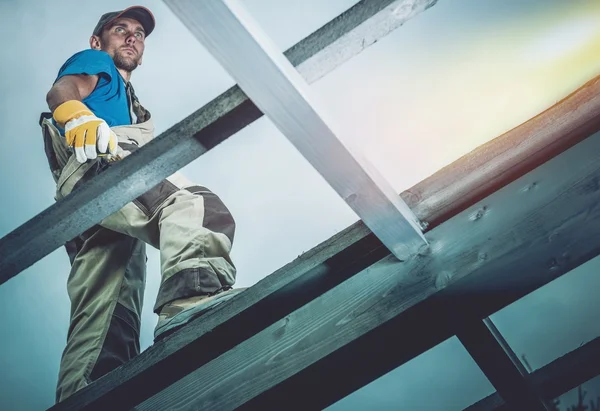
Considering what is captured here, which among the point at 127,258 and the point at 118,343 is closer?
the point at 118,343

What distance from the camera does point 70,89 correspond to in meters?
2.15

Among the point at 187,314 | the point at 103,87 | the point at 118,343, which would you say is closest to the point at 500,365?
the point at 187,314

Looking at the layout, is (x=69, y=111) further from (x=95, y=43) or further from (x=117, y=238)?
(x=95, y=43)

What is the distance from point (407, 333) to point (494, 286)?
202 mm

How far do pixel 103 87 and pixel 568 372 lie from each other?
2022mm

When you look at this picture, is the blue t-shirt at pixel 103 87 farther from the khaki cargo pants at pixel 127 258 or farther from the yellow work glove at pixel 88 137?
the yellow work glove at pixel 88 137

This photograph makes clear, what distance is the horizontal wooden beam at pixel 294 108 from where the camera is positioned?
96 cm

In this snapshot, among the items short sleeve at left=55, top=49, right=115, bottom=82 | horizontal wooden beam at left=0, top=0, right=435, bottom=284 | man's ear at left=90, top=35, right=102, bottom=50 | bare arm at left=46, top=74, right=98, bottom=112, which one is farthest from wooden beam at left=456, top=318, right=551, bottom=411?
man's ear at left=90, top=35, right=102, bottom=50

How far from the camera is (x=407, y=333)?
1.34 metres

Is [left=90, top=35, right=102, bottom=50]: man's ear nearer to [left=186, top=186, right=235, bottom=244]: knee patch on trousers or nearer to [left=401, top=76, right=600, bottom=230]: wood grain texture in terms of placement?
[left=186, top=186, right=235, bottom=244]: knee patch on trousers

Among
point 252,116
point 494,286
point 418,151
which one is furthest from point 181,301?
point 418,151

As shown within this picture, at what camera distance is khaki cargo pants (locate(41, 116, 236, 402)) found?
1964 millimetres

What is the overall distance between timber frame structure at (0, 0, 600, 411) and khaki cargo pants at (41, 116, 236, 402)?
15.7 inches

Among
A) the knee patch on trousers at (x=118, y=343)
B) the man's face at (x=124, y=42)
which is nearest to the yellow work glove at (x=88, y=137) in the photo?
the knee patch on trousers at (x=118, y=343)
